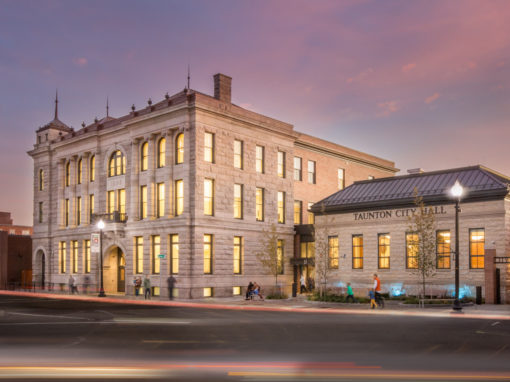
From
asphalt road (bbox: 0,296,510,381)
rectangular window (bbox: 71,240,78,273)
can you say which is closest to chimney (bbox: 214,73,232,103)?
rectangular window (bbox: 71,240,78,273)

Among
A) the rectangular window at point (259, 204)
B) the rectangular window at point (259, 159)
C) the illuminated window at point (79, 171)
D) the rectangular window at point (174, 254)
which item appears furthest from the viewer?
the illuminated window at point (79, 171)

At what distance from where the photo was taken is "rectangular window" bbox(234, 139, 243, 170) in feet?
150

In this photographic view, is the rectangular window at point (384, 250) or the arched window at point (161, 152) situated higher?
the arched window at point (161, 152)

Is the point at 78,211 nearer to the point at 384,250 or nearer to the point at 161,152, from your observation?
the point at 161,152

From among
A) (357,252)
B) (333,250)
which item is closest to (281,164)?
(333,250)

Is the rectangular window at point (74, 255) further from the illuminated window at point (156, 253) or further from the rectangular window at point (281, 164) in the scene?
the rectangular window at point (281, 164)

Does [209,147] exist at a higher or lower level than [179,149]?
higher

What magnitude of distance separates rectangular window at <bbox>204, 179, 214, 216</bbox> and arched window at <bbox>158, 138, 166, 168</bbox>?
13.3 ft

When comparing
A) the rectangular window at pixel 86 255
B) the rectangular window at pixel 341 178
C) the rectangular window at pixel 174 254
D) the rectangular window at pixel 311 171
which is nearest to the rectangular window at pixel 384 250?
the rectangular window at pixel 174 254

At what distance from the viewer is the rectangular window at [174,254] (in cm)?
4222

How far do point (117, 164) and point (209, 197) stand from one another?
1060 centimetres

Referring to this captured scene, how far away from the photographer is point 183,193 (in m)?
42.4

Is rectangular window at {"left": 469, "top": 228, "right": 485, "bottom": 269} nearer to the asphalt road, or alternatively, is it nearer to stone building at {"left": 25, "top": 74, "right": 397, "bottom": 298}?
the asphalt road

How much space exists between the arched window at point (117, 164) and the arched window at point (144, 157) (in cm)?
254
